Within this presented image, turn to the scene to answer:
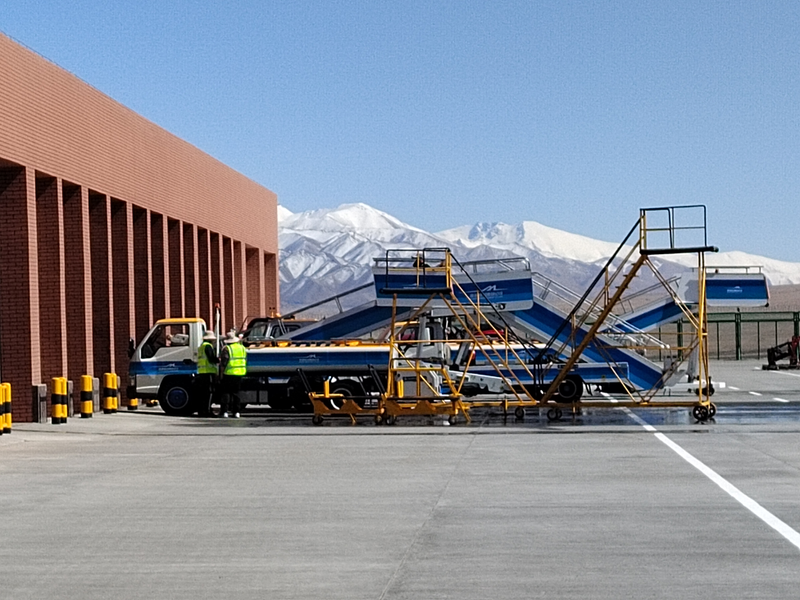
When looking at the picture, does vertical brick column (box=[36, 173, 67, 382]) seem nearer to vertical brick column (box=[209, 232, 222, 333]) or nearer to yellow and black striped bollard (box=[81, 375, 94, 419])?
yellow and black striped bollard (box=[81, 375, 94, 419])

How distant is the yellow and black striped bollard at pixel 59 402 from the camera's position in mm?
26375

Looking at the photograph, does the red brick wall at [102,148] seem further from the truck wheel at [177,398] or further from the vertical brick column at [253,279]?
the vertical brick column at [253,279]

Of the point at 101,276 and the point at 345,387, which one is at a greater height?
the point at 101,276

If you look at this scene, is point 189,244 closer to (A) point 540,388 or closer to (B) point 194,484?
(A) point 540,388

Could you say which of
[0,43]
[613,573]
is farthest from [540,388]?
[613,573]

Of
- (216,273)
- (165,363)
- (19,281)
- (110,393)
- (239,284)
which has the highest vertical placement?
(216,273)

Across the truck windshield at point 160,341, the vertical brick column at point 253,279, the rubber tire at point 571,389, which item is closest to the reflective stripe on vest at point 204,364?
the truck windshield at point 160,341

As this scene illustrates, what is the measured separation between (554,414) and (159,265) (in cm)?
1513

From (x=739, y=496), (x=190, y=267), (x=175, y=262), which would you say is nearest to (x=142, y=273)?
(x=175, y=262)

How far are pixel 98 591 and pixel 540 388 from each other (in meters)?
20.4

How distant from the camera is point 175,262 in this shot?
39.8 meters

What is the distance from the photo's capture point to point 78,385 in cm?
3044

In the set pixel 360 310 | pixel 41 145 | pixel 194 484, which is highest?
pixel 41 145

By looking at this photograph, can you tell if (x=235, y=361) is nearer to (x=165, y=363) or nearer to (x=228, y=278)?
(x=165, y=363)
